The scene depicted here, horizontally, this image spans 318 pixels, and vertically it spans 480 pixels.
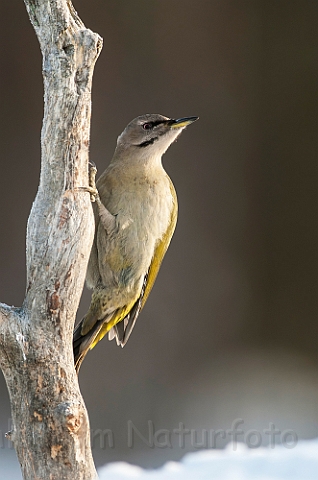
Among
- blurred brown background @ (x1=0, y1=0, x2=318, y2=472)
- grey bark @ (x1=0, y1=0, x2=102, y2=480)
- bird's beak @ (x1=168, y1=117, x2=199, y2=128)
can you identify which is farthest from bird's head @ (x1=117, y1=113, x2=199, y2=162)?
blurred brown background @ (x1=0, y1=0, x2=318, y2=472)

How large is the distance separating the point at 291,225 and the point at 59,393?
2122 millimetres

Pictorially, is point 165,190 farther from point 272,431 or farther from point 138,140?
point 272,431

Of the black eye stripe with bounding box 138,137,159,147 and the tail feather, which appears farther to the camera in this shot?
the black eye stripe with bounding box 138,137,159,147

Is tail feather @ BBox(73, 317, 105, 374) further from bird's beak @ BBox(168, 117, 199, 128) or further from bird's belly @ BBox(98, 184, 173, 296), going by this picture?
bird's beak @ BBox(168, 117, 199, 128)

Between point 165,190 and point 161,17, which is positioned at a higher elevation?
point 161,17

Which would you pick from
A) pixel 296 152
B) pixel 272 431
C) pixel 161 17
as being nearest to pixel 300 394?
pixel 272 431

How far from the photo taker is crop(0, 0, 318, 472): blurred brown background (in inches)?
112

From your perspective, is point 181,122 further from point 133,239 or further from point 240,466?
point 240,466

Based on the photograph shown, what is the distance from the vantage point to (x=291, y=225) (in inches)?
127

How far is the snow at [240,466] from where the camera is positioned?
2.23 m

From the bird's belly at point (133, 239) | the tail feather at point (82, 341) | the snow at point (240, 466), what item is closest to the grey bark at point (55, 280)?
the tail feather at point (82, 341)

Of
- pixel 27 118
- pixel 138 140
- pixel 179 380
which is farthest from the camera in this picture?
pixel 179 380

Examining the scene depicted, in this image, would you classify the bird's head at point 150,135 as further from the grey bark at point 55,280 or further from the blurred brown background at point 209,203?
the blurred brown background at point 209,203

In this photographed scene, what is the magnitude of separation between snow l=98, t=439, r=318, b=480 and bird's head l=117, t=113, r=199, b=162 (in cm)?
117
